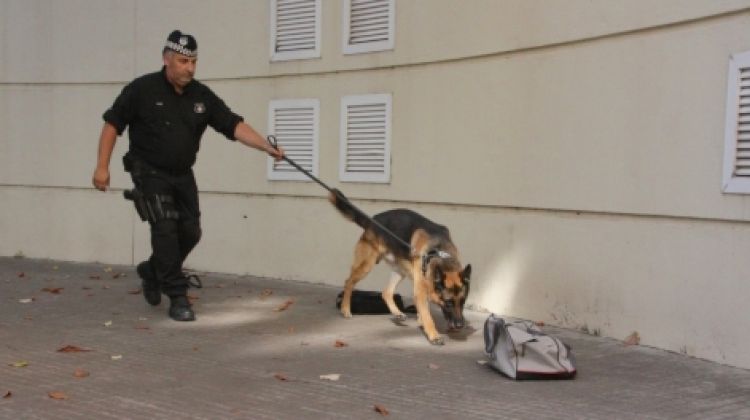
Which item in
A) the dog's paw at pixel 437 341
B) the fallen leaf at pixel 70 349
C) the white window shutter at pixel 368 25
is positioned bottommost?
the fallen leaf at pixel 70 349

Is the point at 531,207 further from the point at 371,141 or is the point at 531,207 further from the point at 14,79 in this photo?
the point at 14,79

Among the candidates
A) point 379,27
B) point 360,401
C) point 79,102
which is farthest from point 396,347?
point 79,102

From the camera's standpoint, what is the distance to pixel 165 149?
25.5 feet

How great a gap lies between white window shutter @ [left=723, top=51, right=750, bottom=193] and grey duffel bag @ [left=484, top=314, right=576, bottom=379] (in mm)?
1641

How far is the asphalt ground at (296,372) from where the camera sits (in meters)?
5.17

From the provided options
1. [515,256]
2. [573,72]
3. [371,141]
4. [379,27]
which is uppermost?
[379,27]

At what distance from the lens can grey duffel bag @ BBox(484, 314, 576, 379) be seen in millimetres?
5918

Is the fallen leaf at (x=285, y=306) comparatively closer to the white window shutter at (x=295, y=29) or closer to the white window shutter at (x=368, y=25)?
the white window shutter at (x=368, y=25)

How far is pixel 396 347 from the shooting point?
23.1ft

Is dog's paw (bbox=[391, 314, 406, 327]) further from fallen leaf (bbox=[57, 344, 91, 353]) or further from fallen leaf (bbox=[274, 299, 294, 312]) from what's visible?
fallen leaf (bbox=[57, 344, 91, 353])

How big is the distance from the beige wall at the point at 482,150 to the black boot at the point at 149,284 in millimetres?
2282

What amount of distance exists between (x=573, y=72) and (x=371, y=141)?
8.94 ft

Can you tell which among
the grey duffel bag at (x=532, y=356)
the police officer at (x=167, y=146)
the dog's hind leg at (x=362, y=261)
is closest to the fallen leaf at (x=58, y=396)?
the police officer at (x=167, y=146)

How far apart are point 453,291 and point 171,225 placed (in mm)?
2537
